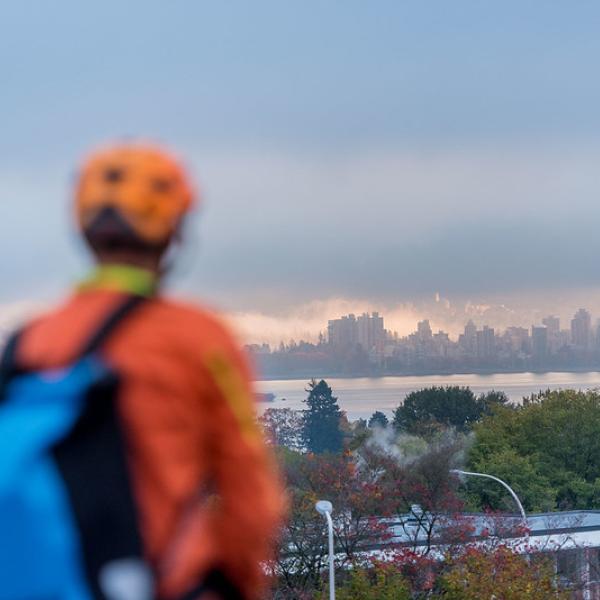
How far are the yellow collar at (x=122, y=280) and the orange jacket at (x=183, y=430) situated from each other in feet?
0.08

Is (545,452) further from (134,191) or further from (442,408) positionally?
(134,191)

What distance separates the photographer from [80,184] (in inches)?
105

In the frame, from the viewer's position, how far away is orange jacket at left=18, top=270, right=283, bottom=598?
2.45m

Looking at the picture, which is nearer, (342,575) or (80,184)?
(80,184)

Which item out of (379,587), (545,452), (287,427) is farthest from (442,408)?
(379,587)

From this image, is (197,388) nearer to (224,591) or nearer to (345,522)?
(224,591)

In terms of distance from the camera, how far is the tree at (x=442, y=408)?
95.4m

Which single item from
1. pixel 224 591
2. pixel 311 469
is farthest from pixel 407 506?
pixel 224 591

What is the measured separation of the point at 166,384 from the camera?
246 centimetres

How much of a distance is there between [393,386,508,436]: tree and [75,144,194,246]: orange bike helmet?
9190 cm

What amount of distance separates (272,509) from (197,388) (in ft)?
0.95

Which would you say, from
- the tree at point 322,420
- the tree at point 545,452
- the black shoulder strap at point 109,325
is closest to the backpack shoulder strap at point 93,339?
the black shoulder strap at point 109,325

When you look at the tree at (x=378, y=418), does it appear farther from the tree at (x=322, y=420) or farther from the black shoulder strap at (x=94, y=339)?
the black shoulder strap at (x=94, y=339)

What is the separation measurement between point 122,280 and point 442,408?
9460cm
